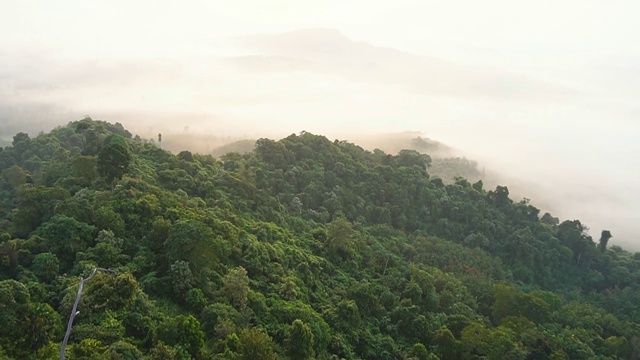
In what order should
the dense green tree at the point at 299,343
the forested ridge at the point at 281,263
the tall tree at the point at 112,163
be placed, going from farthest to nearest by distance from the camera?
the tall tree at the point at 112,163 → the dense green tree at the point at 299,343 → the forested ridge at the point at 281,263

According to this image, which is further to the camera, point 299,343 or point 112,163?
point 112,163

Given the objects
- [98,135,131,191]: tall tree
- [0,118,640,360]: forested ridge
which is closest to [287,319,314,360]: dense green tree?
[0,118,640,360]: forested ridge

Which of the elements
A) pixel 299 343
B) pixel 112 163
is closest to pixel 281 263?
pixel 299 343

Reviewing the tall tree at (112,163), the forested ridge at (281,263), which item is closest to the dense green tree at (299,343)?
the forested ridge at (281,263)

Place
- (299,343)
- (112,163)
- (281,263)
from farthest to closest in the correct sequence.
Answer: (112,163)
(281,263)
(299,343)

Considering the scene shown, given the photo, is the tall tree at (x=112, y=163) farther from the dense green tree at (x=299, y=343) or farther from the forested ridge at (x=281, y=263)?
the dense green tree at (x=299, y=343)

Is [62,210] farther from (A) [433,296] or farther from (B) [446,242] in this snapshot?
(B) [446,242]

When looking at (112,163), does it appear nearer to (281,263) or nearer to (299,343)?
(281,263)

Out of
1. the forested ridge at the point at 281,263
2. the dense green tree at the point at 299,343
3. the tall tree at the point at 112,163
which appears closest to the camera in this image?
the forested ridge at the point at 281,263

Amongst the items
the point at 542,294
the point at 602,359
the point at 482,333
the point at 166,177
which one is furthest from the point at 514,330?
the point at 166,177

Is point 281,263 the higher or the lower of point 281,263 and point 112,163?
the lower
